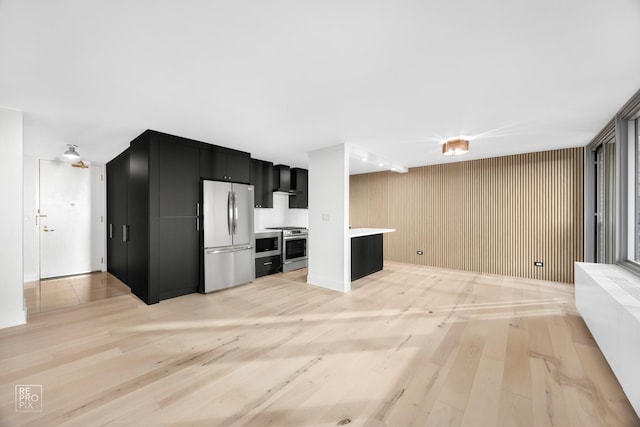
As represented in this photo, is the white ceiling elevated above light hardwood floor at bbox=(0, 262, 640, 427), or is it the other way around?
the white ceiling

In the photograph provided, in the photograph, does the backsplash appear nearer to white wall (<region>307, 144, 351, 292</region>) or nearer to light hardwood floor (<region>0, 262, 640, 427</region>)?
white wall (<region>307, 144, 351, 292</region>)

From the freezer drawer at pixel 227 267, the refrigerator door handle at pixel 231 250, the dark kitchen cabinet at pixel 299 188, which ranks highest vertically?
the dark kitchen cabinet at pixel 299 188

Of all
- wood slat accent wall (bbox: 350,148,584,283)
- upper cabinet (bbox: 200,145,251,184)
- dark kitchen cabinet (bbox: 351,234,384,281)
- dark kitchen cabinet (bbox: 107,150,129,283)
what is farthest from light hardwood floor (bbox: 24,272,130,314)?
wood slat accent wall (bbox: 350,148,584,283)

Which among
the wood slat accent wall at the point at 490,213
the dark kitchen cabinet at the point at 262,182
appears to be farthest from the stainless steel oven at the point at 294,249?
the wood slat accent wall at the point at 490,213

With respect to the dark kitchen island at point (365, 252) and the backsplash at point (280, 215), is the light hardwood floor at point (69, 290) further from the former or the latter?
the dark kitchen island at point (365, 252)

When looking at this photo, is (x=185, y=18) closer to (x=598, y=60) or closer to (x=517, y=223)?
(x=598, y=60)

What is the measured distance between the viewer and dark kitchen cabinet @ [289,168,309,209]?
6.31 metres

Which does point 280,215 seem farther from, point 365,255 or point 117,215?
point 117,215

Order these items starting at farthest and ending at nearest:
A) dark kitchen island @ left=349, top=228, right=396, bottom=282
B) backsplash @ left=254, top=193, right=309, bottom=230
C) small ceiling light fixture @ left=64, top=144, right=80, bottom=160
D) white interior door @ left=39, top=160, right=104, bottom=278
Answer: backsplash @ left=254, top=193, right=309, bottom=230 → white interior door @ left=39, top=160, right=104, bottom=278 → dark kitchen island @ left=349, top=228, right=396, bottom=282 → small ceiling light fixture @ left=64, top=144, right=80, bottom=160

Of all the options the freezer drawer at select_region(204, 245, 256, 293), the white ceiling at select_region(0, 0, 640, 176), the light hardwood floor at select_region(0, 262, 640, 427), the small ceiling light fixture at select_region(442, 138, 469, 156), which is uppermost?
the white ceiling at select_region(0, 0, 640, 176)

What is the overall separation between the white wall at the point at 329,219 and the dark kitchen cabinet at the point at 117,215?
3.19 metres

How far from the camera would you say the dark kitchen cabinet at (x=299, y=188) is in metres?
6.31

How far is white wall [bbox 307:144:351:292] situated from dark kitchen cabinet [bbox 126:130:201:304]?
1.91 m

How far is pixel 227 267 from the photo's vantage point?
419cm
